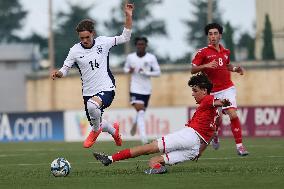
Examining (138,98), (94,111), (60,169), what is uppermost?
(138,98)

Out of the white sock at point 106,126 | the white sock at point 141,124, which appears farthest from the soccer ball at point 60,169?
the white sock at point 141,124

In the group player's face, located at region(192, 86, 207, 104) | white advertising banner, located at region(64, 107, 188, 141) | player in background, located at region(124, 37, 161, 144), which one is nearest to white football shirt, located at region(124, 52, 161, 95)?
player in background, located at region(124, 37, 161, 144)

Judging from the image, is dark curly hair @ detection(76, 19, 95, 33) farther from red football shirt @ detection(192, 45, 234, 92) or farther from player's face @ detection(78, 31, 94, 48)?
red football shirt @ detection(192, 45, 234, 92)

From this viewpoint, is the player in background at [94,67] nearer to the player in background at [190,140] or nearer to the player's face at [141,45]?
the player in background at [190,140]

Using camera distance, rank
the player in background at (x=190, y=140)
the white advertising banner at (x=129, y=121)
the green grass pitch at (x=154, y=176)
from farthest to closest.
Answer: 1. the white advertising banner at (x=129, y=121)
2. the player in background at (x=190, y=140)
3. the green grass pitch at (x=154, y=176)

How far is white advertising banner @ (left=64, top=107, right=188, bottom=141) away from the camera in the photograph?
32.5 meters

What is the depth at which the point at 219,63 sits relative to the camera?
19672 mm

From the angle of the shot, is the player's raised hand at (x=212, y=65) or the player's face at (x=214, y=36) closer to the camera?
the player's raised hand at (x=212, y=65)

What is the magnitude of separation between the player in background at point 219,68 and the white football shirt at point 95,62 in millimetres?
2074

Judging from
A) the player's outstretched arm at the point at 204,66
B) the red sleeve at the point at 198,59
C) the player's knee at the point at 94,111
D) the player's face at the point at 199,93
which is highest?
the red sleeve at the point at 198,59

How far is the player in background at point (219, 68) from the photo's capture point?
63.1 feet

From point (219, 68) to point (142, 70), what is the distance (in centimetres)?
687

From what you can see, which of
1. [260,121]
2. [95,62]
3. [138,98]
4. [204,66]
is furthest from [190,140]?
[260,121]

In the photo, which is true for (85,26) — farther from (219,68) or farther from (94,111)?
(219,68)
